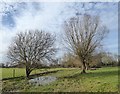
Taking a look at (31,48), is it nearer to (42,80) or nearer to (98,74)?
(42,80)

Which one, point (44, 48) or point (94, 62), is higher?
point (44, 48)

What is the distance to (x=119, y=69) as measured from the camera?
5871 millimetres

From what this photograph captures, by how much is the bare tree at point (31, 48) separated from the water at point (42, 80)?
0.84ft

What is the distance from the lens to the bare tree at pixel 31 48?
568 centimetres

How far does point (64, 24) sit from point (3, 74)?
207 cm

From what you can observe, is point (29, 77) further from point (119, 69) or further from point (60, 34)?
point (119, 69)

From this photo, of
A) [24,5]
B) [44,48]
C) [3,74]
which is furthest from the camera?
[44,48]

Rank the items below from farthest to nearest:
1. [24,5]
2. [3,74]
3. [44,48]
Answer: [44,48] → [3,74] → [24,5]

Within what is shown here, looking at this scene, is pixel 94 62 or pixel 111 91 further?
pixel 94 62

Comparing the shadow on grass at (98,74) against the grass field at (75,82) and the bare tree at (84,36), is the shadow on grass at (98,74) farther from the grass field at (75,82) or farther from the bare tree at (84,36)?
the bare tree at (84,36)

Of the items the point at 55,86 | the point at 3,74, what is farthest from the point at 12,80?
the point at 55,86

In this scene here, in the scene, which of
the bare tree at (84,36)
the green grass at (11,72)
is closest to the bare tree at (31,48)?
the green grass at (11,72)

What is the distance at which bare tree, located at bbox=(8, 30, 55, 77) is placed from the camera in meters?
5.68

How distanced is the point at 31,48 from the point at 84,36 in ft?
5.14
